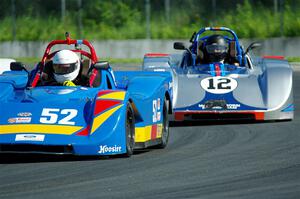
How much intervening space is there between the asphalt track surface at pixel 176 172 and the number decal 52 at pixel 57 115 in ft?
1.29

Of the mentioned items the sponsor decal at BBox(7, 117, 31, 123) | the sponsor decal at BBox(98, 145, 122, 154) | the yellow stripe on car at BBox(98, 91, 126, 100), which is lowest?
the sponsor decal at BBox(98, 145, 122, 154)

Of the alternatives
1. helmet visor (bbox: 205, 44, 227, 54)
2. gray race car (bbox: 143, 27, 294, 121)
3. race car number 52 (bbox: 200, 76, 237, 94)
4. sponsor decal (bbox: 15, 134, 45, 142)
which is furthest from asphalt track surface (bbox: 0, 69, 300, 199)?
helmet visor (bbox: 205, 44, 227, 54)

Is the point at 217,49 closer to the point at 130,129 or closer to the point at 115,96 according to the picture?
the point at 130,129

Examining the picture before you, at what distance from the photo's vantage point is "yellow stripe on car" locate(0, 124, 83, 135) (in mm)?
10648

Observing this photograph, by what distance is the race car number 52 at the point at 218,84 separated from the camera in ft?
50.0

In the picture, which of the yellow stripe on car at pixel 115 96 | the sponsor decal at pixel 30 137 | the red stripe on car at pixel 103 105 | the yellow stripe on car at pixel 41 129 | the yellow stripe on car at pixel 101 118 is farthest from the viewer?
the yellow stripe on car at pixel 115 96

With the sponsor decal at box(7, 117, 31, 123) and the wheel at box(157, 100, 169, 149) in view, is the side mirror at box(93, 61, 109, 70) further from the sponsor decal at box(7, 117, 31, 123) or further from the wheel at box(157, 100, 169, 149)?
the sponsor decal at box(7, 117, 31, 123)

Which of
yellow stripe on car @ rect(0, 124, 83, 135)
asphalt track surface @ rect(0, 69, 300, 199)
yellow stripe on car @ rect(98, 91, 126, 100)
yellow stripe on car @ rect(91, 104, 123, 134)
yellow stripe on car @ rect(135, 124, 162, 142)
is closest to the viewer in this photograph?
asphalt track surface @ rect(0, 69, 300, 199)

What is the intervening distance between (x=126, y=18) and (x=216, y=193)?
28.7 m

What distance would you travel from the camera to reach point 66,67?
12242 mm

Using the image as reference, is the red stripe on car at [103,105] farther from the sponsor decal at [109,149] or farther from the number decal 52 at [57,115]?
the sponsor decal at [109,149]

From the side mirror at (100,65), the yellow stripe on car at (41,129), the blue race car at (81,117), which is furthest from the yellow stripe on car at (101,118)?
the side mirror at (100,65)

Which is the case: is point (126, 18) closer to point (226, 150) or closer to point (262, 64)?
point (262, 64)

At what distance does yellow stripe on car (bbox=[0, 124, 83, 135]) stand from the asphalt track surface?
0.31 metres
